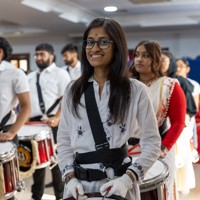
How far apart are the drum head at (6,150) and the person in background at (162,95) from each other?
2.69ft

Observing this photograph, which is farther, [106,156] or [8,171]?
[8,171]

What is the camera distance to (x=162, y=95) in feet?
6.02

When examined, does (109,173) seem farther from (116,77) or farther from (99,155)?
(116,77)

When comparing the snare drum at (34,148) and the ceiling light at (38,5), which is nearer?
the snare drum at (34,148)

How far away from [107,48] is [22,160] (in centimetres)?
174

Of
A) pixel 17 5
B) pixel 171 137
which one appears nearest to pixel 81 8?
pixel 17 5

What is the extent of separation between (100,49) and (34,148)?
64.1 inches

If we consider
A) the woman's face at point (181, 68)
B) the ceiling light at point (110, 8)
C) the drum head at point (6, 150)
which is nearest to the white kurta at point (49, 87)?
the drum head at point (6, 150)

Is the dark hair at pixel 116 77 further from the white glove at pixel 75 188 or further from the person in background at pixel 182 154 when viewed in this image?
the person in background at pixel 182 154

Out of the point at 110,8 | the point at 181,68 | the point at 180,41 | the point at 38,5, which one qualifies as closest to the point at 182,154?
the point at 181,68

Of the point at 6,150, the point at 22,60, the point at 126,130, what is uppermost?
the point at 22,60

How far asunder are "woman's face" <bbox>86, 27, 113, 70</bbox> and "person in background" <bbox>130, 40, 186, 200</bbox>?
0.66 meters

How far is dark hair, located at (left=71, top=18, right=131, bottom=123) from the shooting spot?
119 centimetres

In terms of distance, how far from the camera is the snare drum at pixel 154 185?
1.45 m
